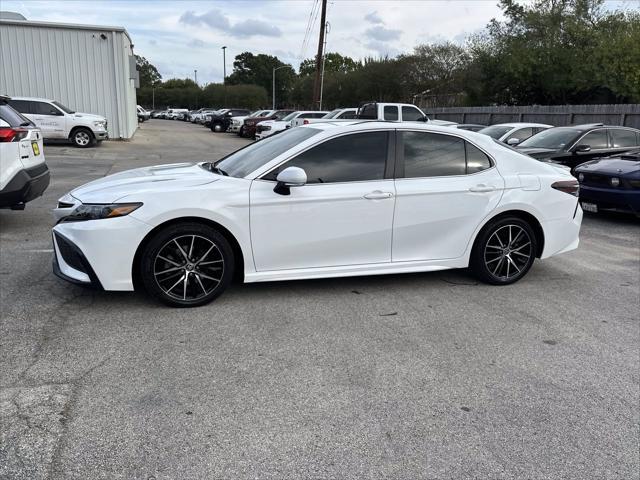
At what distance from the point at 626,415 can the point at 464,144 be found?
293cm

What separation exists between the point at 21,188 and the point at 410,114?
47.0ft

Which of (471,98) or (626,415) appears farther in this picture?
(471,98)

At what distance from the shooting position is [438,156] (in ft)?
17.5

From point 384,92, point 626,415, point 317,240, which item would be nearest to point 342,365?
point 317,240

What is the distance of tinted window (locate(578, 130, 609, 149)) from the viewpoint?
36.8 feet

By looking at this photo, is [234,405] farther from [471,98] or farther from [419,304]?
[471,98]

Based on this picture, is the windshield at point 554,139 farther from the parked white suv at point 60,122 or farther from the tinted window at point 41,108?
the tinted window at point 41,108

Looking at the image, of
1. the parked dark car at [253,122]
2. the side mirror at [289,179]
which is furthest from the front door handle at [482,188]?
the parked dark car at [253,122]

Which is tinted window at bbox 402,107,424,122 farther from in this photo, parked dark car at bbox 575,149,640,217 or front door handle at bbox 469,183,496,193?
front door handle at bbox 469,183,496,193

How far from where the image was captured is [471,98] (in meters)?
35.9

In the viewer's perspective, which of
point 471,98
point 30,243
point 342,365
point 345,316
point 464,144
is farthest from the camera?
point 471,98

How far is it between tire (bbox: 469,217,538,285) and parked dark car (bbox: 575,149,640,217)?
4.11 meters

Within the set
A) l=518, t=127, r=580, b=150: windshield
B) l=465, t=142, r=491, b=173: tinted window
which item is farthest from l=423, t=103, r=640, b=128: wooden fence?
l=465, t=142, r=491, b=173: tinted window

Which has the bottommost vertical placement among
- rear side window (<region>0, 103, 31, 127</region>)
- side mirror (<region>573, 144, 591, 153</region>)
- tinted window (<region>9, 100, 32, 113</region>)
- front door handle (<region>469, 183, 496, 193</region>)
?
front door handle (<region>469, 183, 496, 193</region>)
